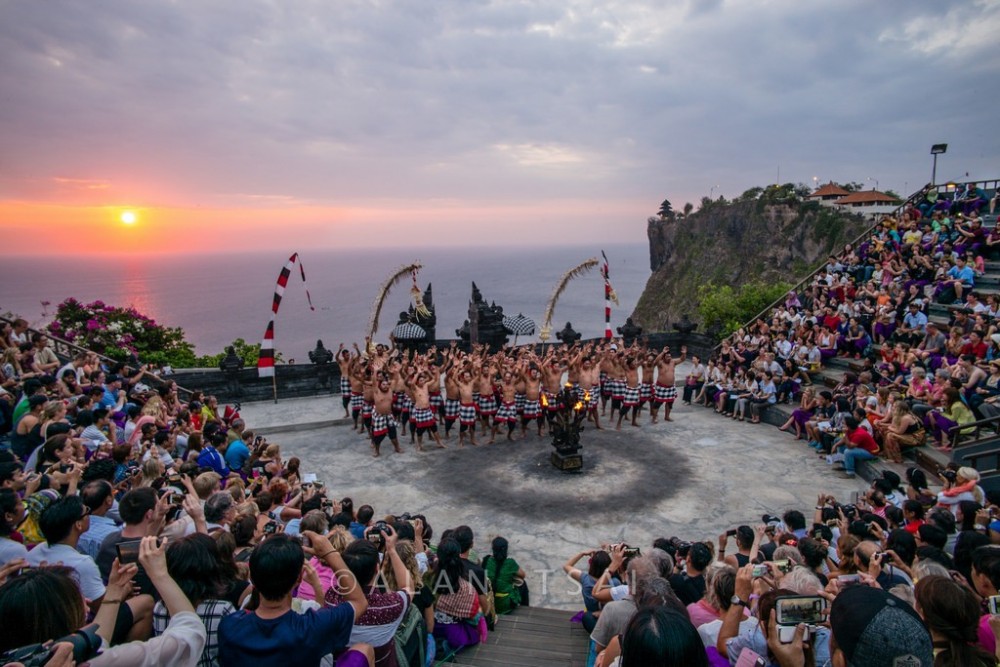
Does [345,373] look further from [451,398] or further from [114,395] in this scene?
[114,395]

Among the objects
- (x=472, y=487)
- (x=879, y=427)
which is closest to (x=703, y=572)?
(x=472, y=487)

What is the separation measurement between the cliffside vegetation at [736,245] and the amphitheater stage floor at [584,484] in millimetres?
29541

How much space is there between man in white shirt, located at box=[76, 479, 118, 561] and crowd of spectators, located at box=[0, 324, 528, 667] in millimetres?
11

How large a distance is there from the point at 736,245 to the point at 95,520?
6658 cm

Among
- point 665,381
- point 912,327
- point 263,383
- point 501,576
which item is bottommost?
point 501,576

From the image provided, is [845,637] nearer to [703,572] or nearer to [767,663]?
[767,663]

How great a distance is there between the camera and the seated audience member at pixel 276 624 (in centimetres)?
281

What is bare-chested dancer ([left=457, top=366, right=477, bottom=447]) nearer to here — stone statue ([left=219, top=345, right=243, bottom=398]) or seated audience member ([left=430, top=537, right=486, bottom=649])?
stone statue ([left=219, top=345, right=243, bottom=398])

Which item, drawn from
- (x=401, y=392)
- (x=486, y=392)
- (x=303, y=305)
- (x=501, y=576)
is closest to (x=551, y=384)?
(x=486, y=392)

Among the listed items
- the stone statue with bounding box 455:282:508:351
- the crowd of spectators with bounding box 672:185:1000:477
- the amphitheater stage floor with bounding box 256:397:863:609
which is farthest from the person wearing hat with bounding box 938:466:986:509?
the stone statue with bounding box 455:282:508:351

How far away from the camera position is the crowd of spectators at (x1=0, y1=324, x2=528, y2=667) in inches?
102

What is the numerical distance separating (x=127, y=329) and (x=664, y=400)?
18307 millimetres

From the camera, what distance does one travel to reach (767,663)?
11.0 ft

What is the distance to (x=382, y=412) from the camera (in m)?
12.0
